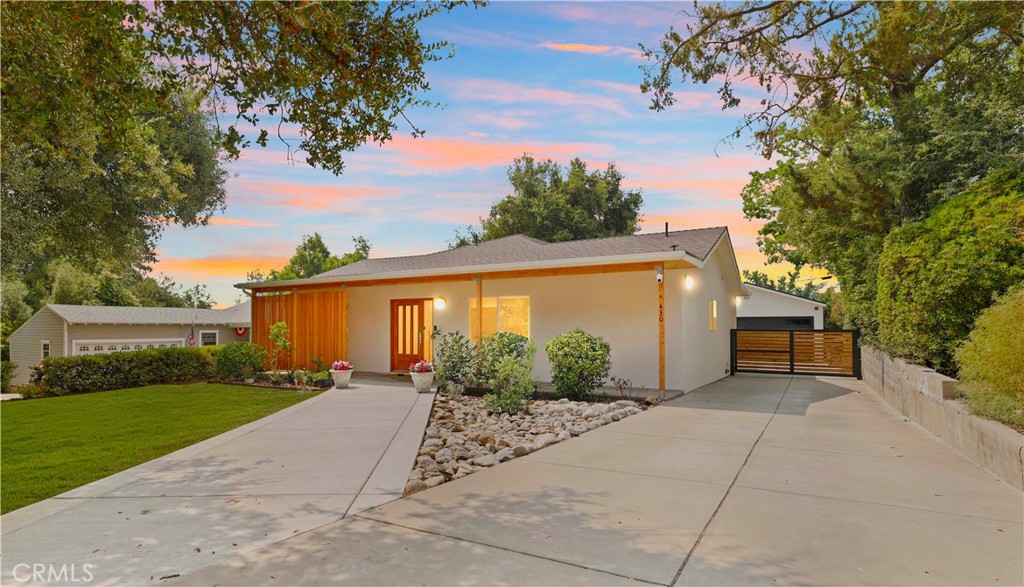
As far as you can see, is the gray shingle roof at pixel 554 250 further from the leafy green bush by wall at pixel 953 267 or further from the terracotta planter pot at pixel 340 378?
the leafy green bush by wall at pixel 953 267

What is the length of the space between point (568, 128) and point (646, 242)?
4.03 metres

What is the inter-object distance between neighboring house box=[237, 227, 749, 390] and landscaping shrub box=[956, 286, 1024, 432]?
437 cm

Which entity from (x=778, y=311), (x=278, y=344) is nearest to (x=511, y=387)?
(x=278, y=344)

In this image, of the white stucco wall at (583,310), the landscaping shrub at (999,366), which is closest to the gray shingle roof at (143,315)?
the white stucco wall at (583,310)

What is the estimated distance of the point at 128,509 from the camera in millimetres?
3924

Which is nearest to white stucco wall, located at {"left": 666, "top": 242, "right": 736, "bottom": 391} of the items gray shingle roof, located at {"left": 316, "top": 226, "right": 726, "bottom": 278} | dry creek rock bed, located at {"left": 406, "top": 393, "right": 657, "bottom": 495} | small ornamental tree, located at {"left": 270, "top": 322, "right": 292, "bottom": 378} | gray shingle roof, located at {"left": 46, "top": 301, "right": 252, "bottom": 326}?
A: gray shingle roof, located at {"left": 316, "top": 226, "right": 726, "bottom": 278}

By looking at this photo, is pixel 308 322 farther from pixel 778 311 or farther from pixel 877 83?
pixel 778 311

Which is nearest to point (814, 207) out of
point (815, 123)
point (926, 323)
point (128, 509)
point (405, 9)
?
point (815, 123)

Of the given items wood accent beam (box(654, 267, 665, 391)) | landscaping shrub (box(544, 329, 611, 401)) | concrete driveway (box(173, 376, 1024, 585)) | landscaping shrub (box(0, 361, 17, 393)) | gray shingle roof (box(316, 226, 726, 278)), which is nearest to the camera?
concrete driveway (box(173, 376, 1024, 585))

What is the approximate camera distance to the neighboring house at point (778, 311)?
21422mm

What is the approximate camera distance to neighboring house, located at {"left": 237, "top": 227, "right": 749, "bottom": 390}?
10.7 m

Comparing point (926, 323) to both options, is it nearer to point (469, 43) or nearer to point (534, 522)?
point (534, 522)

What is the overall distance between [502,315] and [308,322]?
566 cm

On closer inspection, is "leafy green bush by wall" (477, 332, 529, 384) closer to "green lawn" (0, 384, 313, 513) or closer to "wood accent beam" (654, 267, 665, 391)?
"wood accent beam" (654, 267, 665, 391)
